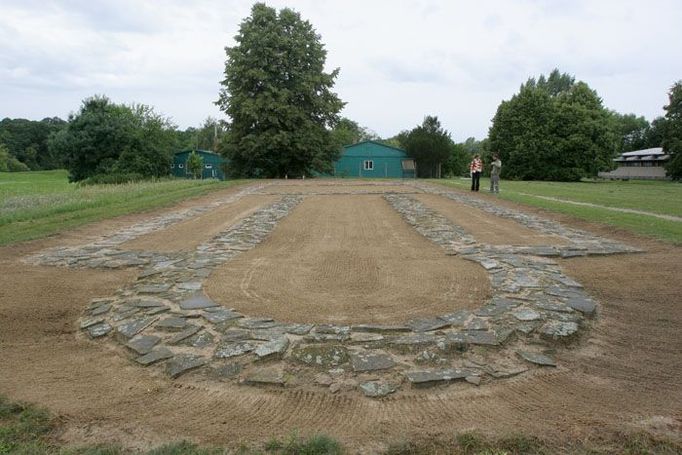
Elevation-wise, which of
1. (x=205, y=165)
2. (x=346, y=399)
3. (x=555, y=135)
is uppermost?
(x=555, y=135)

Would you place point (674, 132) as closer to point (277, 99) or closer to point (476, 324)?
point (277, 99)

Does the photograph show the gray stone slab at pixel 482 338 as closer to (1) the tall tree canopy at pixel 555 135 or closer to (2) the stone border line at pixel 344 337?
(2) the stone border line at pixel 344 337

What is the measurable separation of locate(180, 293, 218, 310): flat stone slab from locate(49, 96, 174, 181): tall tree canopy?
1689 inches

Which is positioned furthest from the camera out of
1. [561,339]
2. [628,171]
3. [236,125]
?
[628,171]

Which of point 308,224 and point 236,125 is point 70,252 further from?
point 236,125

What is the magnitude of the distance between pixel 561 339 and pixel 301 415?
2859 mm

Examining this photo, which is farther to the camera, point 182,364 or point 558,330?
point 558,330

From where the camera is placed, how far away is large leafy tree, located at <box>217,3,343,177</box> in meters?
36.5

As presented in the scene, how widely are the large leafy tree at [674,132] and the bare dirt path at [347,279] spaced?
42968 millimetres

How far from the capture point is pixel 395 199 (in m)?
18.4

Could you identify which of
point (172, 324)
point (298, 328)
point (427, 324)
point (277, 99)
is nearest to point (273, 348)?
point (298, 328)

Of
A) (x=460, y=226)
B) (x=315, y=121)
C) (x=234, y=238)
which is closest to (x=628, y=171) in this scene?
(x=315, y=121)

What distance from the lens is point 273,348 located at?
14.9 ft

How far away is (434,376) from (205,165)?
55.4 meters
